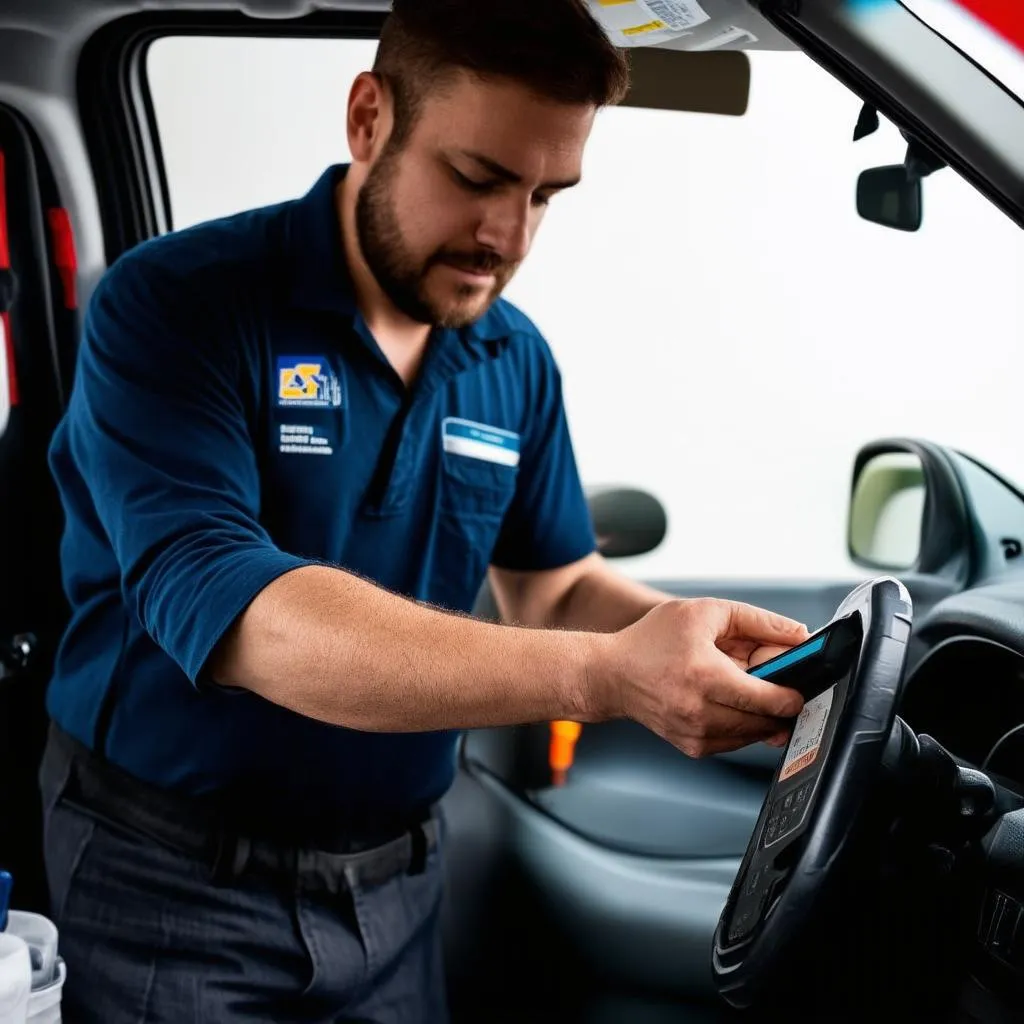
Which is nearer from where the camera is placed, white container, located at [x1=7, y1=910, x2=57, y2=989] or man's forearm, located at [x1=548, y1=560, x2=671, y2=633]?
white container, located at [x1=7, y1=910, x2=57, y2=989]

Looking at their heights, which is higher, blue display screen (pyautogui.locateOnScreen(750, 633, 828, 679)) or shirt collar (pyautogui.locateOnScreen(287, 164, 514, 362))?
shirt collar (pyautogui.locateOnScreen(287, 164, 514, 362))

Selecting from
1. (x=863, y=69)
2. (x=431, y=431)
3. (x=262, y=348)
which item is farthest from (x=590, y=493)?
(x=863, y=69)

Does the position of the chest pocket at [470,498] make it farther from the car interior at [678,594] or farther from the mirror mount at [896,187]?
the mirror mount at [896,187]

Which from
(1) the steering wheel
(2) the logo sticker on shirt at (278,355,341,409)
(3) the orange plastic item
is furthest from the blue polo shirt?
(1) the steering wheel

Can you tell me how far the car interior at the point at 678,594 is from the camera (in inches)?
39.4

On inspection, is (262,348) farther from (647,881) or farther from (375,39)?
(647,881)

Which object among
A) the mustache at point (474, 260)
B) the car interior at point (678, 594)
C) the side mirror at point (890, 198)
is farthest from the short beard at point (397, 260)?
the side mirror at point (890, 198)

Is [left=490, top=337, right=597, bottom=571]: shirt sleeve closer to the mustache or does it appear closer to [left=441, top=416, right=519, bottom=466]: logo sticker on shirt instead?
[left=441, top=416, right=519, bottom=466]: logo sticker on shirt

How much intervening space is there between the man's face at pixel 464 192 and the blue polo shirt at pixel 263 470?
56 millimetres

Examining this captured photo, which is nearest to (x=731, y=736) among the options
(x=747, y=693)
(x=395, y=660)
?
(x=747, y=693)

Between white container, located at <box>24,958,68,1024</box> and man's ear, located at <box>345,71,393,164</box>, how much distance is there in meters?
0.88

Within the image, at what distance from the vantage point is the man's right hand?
0.89 meters

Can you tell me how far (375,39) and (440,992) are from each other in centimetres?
110

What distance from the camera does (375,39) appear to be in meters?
1.54
